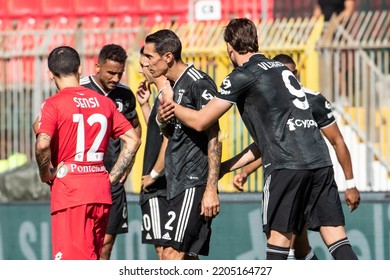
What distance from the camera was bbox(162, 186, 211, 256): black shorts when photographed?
838 centimetres

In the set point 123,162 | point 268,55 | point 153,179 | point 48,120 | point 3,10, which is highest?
point 3,10

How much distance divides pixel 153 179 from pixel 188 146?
32.8 inches

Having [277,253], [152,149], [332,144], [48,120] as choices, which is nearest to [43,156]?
[48,120]

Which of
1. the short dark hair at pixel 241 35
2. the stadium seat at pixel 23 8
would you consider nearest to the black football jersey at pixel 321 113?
the short dark hair at pixel 241 35

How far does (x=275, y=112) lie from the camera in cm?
763

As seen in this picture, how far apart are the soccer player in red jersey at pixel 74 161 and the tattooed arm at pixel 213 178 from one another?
716 millimetres

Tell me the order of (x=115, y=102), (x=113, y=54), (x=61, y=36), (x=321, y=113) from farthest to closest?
(x=61, y=36), (x=115, y=102), (x=113, y=54), (x=321, y=113)

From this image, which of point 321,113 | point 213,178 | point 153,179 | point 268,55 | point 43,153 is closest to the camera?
point 43,153

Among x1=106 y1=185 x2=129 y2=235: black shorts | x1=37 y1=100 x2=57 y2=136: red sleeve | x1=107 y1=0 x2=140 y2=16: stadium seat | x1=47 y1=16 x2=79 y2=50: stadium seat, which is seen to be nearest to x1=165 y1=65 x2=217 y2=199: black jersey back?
x1=37 y1=100 x2=57 y2=136: red sleeve

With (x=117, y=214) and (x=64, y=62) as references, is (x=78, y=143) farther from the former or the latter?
(x=117, y=214)

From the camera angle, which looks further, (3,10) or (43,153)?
(3,10)

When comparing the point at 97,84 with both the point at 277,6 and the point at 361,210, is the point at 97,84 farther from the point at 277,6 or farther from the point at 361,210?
the point at 277,6

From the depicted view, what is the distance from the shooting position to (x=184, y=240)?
843 cm
